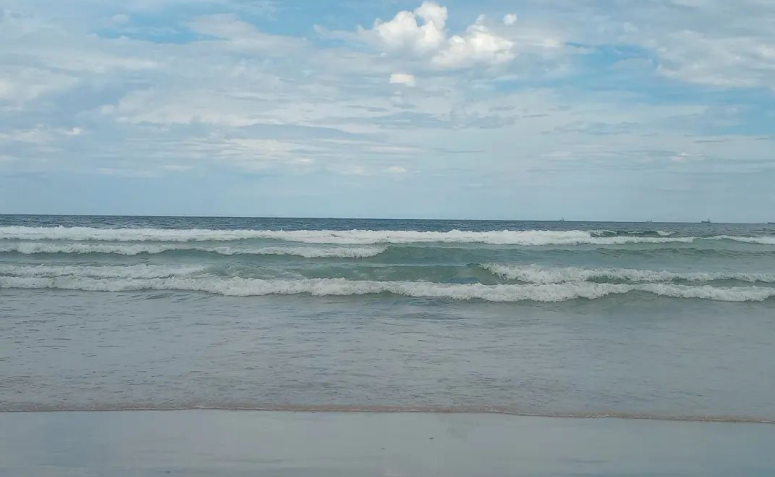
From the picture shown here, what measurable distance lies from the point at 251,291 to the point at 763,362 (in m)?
9.78

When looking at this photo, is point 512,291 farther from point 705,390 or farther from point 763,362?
point 705,390

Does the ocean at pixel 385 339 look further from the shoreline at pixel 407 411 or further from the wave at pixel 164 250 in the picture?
the wave at pixel 164 250

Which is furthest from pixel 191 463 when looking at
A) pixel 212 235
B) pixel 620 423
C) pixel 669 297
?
pixel 212 235

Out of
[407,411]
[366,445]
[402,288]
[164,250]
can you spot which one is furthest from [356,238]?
[366,445]

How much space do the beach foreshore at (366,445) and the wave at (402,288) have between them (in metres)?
7.98

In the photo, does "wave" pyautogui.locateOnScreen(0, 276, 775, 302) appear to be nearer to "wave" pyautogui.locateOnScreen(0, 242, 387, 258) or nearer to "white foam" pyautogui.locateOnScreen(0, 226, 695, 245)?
"wave" pyautogui.locateOnScreen(0, 242, 387, 258)

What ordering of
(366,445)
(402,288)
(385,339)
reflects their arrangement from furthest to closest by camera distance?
1. (402,288)
2. (385,339)
3. (366,445)

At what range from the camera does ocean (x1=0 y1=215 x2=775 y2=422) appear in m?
6.72

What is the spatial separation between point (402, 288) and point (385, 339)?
5.04m

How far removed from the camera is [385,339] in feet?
31.6

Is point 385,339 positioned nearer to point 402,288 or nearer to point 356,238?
point 402,288

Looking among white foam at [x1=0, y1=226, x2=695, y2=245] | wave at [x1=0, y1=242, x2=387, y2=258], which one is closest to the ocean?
wave at [x1=0, y1=242, x2=387, y2=258]

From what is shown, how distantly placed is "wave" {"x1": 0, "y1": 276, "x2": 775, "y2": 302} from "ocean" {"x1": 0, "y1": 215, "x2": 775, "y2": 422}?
6 centimetres

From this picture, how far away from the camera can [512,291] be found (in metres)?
14.2
